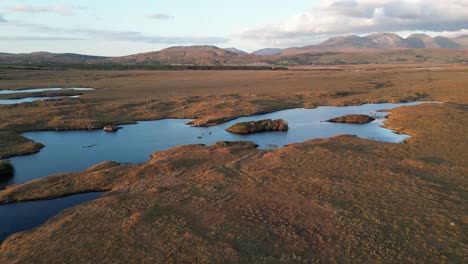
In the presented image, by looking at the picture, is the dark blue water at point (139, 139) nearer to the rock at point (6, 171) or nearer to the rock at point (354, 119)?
the rock at point (6, 171)

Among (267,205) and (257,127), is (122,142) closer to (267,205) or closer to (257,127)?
(257,127)

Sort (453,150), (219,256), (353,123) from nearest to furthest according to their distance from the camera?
(219,256) < (453,150) < (353,123)

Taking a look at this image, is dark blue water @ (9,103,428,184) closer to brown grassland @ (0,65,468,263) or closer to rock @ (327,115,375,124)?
rock @ (327,115,375,124)

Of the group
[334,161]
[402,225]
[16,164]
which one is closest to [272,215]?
[402,225]

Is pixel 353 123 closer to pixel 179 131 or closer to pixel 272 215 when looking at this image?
pixel 179 131

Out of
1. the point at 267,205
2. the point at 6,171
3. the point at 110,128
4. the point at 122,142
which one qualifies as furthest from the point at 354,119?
the point at 6,171

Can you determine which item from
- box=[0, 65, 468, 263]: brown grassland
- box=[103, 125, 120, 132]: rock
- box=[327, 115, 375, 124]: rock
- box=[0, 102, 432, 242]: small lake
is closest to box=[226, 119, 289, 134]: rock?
box=[0, 102, 432, 242]: small lake
